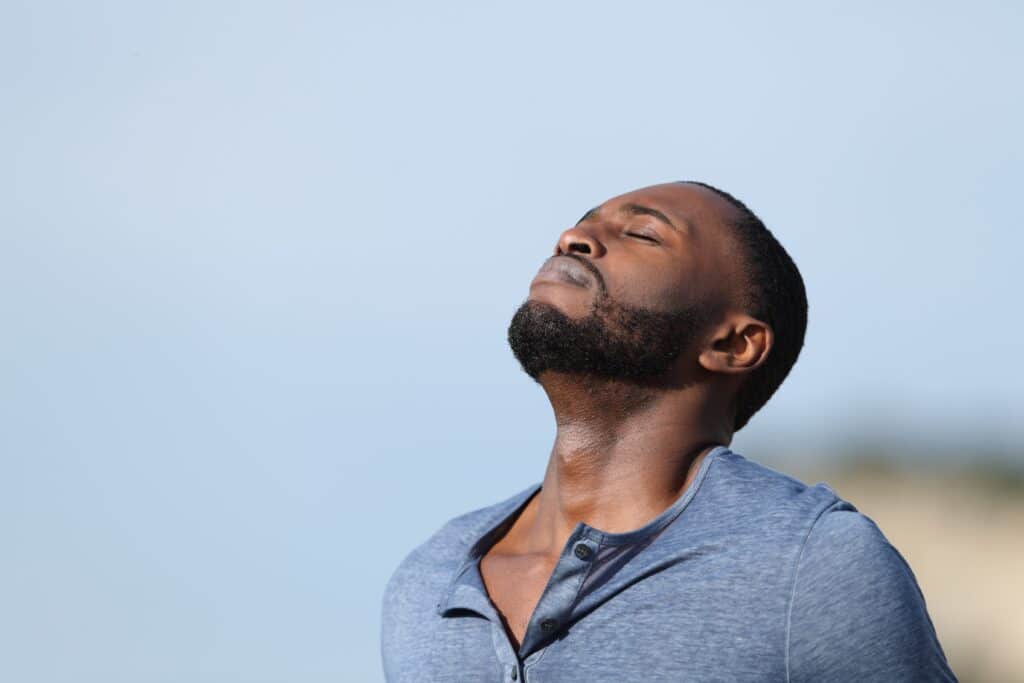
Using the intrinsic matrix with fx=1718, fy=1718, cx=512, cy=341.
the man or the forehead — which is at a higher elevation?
the forehead

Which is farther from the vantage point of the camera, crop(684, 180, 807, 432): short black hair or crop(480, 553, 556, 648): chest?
crop(684, 180, 807, 432): short black hair

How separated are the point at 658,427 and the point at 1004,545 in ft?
51.1

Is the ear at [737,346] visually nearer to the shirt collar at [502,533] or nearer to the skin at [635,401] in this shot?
the skin at [635,401]

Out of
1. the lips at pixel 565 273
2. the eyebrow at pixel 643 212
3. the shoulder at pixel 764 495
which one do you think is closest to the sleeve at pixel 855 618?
the shoulder at pixel 764 495

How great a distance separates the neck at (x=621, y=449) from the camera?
4438mm

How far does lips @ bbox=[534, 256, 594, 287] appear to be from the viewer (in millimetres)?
4496

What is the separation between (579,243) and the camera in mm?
4621

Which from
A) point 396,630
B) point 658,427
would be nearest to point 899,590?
point 658,427

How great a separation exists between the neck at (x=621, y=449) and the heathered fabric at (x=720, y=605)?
0.08m

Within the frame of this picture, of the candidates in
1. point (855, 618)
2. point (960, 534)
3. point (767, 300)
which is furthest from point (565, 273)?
point (960, 534)

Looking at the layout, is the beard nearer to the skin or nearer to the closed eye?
the skin

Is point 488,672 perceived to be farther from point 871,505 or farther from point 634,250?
point 871,505

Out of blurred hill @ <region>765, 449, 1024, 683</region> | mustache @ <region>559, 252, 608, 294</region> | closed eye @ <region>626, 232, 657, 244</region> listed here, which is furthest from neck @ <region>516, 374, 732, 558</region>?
blurred hill @ <region>765, 449, 1024, 683</region>

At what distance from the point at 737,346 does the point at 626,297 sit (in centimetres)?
40
